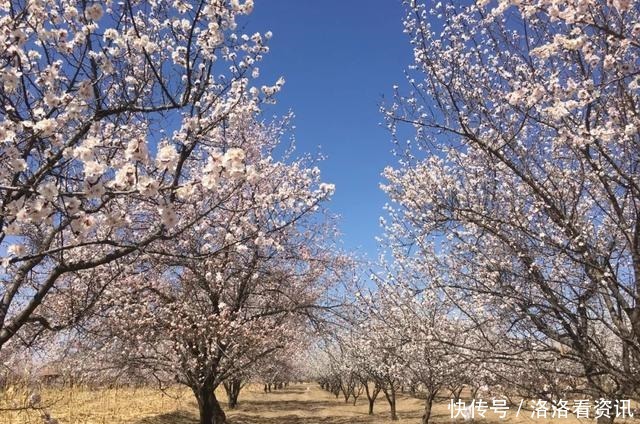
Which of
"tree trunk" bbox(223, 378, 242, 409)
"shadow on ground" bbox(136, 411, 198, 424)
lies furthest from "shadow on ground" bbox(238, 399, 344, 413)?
"shadow on ground" bbox(136, 411, 198, 424)

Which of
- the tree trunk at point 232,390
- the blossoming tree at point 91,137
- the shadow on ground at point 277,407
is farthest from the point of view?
the shadow on ground at point 277,407

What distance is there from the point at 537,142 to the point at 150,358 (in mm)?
9719

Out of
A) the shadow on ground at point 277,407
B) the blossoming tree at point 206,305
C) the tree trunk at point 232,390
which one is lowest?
the shadow on ground at point 277,407

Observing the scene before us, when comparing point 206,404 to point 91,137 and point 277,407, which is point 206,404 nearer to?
point 91,137

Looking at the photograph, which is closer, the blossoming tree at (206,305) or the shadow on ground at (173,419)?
the blossoming tree at (206,305)

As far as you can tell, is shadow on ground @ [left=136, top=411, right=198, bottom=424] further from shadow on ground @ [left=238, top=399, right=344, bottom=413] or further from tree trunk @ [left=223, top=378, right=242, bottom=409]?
shadow on ground @ [left=238, top=399, right=344, bottom=413]

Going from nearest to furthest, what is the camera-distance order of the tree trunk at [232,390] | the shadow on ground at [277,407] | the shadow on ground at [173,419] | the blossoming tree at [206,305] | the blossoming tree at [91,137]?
the blossoming tree at [91,137] → the blossoming tree at [206,305] → the shadow on ground at [173,419] → the tree trunk at [232,390] → the shadow on ground at [277,407]

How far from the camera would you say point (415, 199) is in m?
8.26

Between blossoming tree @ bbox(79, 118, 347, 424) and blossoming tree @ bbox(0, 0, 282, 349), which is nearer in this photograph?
blossoming tree @ bbox(0, 0, 282, 349)

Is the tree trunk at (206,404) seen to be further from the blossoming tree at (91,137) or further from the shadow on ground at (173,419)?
the blossoming tree at (91,137)

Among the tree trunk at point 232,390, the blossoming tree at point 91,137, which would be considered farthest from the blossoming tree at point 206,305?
the tree trunk at point 232,390

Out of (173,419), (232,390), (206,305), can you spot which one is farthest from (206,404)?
(232,390)

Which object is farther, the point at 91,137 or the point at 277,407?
the point at 277,407

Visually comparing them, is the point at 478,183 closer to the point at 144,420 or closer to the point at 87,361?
the point at 87,361
